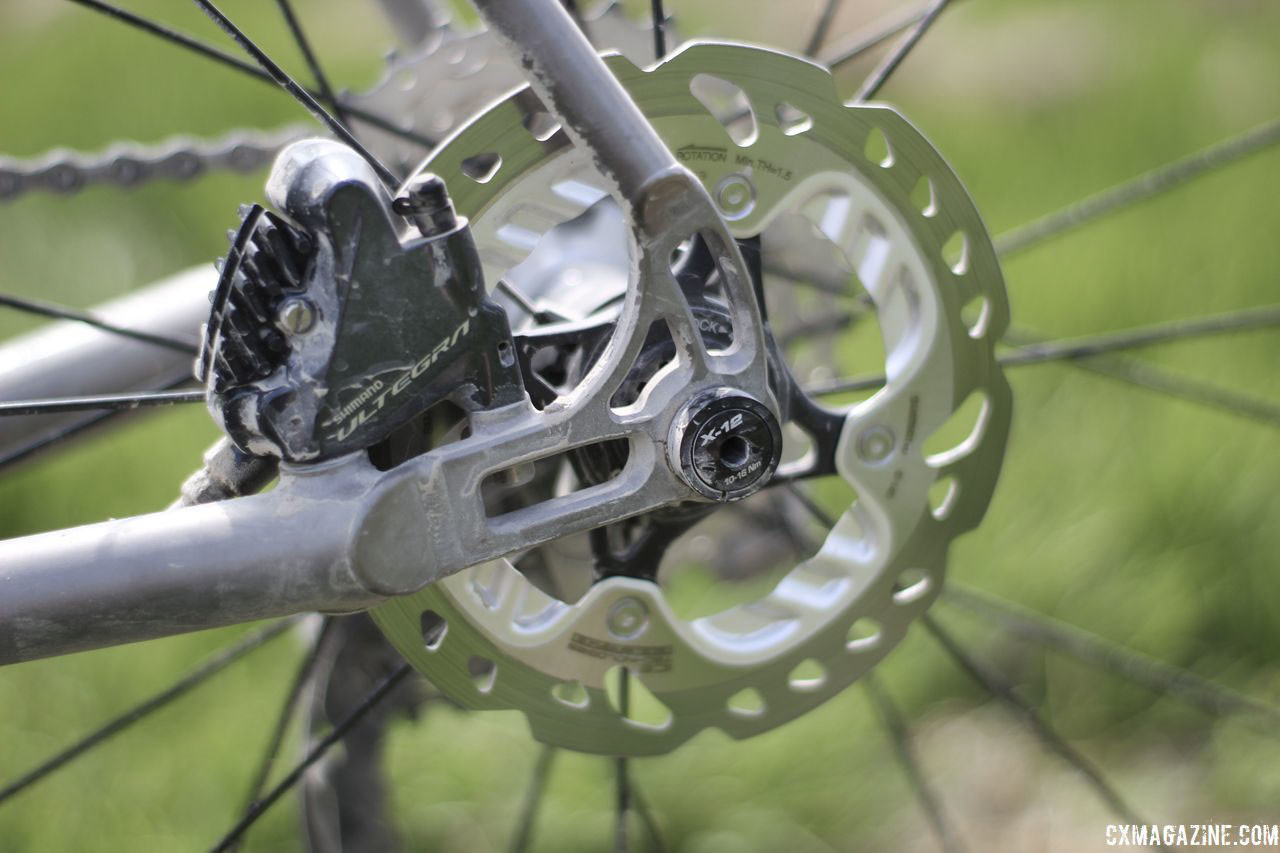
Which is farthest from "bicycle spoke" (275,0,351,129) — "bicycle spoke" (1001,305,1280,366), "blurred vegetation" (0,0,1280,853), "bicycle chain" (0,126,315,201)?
"bicycle spoke" (1001,305,1280,366)

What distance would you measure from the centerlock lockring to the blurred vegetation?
50 centimetres

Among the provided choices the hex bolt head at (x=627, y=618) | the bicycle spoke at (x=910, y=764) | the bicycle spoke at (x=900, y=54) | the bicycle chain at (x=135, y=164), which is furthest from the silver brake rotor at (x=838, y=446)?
the bicycle chain at (x=135, y=164)

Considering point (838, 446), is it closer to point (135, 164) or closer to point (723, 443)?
point (723, 443)

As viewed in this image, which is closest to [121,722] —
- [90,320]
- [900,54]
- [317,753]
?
[317,753]

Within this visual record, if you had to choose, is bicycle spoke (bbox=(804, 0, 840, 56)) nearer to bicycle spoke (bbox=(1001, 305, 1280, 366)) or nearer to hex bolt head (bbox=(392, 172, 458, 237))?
bicycle spoke (bbox=(1001, 305, 1280, 366))

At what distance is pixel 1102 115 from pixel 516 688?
1666mm

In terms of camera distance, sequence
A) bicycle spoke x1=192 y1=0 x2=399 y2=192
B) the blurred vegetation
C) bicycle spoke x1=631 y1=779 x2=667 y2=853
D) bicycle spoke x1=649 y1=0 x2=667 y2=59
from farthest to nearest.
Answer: the blurred vegetation
bicycle spoke x1=631 y1=779 x2=667 y2=853
bicycle spoke x1=649 y1=0 x2=667 y2=59
bicycle spoke x1=192 y1=0 x2=399 y2=192

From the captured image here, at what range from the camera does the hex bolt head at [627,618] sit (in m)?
0.69

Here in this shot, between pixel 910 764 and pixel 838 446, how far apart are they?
1.20 ft

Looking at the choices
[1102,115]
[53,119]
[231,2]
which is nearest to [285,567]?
[1102,115]

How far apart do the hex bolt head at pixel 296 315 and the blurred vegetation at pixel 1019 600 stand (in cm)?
41

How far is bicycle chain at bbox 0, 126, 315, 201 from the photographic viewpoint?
38.0 inches

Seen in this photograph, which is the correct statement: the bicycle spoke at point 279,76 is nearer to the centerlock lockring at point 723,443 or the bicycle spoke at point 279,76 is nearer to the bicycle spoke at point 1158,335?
the centerlock lockring at point 723,443

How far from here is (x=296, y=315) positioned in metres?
0.56
